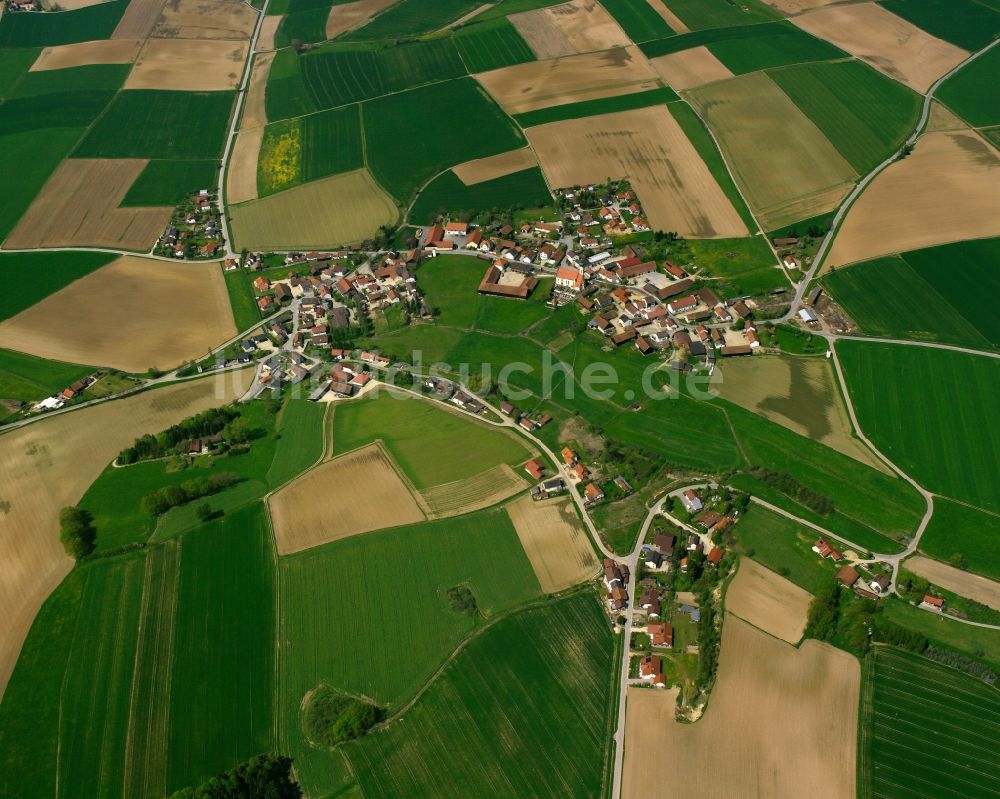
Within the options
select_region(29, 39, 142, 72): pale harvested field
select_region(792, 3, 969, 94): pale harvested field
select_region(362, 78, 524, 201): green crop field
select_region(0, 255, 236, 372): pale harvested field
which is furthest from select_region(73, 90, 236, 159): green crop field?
select_region(792, 3, 969, 94): pale harvested field

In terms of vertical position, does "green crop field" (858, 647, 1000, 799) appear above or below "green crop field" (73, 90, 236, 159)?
below

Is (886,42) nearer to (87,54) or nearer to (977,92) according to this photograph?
(977,92)

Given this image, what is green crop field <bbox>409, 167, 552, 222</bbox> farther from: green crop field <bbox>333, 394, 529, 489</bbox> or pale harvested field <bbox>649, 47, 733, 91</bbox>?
green crop field <bbox>333, 394, 529, 489</bbox>

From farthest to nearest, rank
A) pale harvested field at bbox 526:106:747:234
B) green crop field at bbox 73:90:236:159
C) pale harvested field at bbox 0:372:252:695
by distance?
1. green crop field at bbox 73:90:236:159
2. pale harvested field at bbox 526:106:747:234
3. pale harvested field at bbox 0:372:252:695

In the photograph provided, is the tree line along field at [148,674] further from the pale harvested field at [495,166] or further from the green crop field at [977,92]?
the green crop field at [977,92]

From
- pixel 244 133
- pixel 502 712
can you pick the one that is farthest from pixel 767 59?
pixel 502 712
